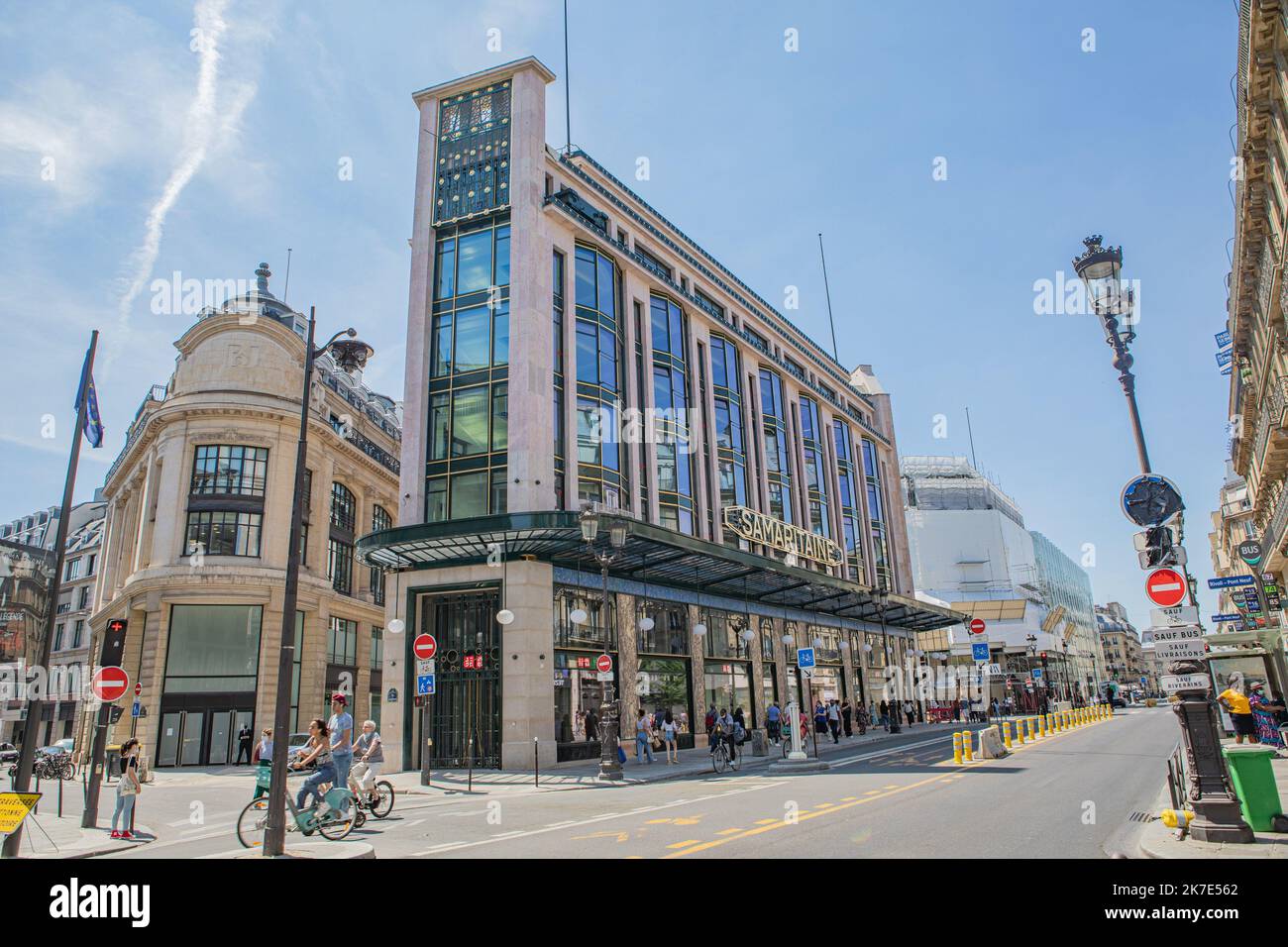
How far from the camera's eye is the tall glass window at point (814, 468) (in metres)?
51.6

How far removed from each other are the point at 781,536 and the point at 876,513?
2044 cm

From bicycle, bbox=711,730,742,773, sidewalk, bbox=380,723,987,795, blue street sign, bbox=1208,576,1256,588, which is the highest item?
blue street sign, bbox=1208,576,1256,588

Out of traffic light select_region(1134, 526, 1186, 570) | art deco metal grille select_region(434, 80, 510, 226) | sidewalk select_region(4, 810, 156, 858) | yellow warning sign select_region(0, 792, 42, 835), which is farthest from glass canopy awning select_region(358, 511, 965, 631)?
yellow warning sign select_region(0, 792, 42, 835)

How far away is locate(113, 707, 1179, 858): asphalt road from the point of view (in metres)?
10.3

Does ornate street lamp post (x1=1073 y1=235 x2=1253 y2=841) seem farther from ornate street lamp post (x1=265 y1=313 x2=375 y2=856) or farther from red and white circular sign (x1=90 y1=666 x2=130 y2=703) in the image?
red and white circular sign (x1=90 y1=666 x2=130 y2=703)

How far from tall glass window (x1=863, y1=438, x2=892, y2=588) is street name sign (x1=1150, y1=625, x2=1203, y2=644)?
48.3 meters

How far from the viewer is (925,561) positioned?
99.8 m

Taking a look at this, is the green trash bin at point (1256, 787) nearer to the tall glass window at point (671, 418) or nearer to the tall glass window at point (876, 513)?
the tall glass window at point (671, 418)

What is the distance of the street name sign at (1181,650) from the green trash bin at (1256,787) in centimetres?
120

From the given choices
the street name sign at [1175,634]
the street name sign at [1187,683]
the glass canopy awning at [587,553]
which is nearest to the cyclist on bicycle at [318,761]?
the street name sign at [1187,683]

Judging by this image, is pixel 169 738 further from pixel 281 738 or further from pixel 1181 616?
pixel 1181 616

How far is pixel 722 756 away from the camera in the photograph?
2488 cm
